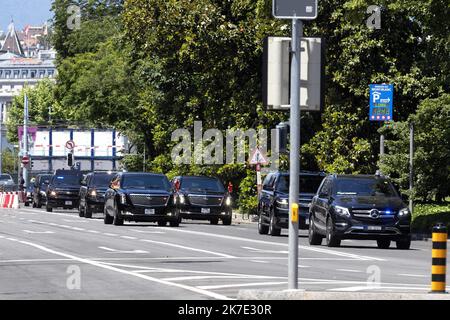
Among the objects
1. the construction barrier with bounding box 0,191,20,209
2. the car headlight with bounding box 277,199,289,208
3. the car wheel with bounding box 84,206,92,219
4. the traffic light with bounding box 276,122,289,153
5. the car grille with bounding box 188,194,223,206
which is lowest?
the construction barrier with bounding box 0,191,20,209

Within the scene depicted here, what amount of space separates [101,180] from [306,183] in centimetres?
1757

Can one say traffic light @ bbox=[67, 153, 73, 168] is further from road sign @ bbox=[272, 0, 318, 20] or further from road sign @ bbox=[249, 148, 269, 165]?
road sign @ bbox=[272, 0, 318, 20]

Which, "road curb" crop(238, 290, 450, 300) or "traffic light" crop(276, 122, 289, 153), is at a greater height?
"traffic light" crop(276, 122, 289, 153)

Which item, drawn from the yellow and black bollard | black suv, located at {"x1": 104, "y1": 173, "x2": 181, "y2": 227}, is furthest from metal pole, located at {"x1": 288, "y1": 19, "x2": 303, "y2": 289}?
black suv, located at {"x1": 104, "y1": 173, "x2": 181, "y2": 227}

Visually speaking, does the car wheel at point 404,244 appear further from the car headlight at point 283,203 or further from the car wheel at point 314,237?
the car headlight at point 283,203

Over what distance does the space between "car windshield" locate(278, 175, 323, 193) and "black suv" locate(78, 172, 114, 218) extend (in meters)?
16.0

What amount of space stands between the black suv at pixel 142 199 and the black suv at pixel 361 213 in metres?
11.9

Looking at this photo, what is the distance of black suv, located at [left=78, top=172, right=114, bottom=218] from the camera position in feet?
185

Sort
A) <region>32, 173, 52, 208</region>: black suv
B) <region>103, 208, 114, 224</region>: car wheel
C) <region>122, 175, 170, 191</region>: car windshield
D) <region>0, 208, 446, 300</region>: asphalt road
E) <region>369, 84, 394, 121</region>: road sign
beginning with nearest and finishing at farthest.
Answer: <region>0, 208, 446, 300</region>: asphalt road, <region>369, 84, 394, 121</region>: road sign, <region>122, 175, 170, 191</region>: car windshield, <region>103, 208, 114, 224</region>: car wheel, <region>32, 173, 52, 208</region>: black suv

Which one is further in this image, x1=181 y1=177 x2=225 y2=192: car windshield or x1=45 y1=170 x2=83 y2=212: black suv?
x1=45 y1=170 x2=83 y2=212: black suv

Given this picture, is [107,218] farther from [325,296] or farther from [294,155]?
[325,296]

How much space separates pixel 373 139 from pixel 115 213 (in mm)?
13481
